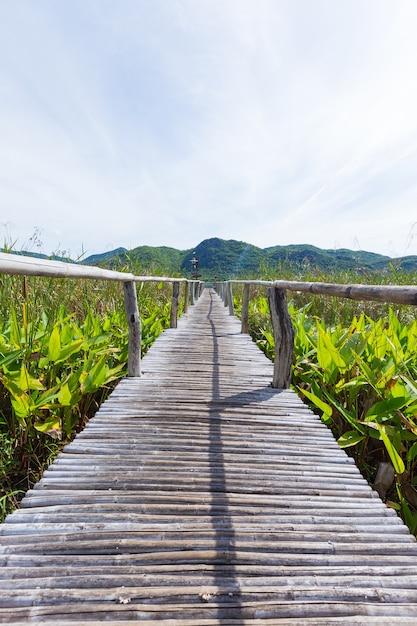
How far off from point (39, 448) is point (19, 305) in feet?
6.59

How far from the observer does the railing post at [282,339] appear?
2775 mm

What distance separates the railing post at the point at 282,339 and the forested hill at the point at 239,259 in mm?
3663

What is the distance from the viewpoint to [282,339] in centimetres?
279

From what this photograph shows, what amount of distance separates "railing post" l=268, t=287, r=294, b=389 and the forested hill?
366cm

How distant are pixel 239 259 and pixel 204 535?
82.9m

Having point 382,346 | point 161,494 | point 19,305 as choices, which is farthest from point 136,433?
point 19,305

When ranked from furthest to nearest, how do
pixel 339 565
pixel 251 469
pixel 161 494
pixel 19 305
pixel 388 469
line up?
pixel 19 305 → pixel 388 469 → pixel 251 469 → pixel 161 494 → pixel 339 565

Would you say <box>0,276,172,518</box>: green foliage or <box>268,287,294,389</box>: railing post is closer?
<box>0,276,172,518</box>: green foliage

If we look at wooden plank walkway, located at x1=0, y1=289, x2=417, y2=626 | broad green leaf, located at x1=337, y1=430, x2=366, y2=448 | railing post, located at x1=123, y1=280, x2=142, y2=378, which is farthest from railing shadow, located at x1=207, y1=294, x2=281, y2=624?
railing post, located at x1=123, y1=280, x2=142, y2=378

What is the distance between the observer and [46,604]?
3.12 ft

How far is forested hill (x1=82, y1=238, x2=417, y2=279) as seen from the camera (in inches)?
281

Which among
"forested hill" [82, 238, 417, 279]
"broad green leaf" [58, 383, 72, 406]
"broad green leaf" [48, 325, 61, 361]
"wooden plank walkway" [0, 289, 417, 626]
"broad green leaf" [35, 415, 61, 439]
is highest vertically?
"forested hill" [82, 238, 417, 279]

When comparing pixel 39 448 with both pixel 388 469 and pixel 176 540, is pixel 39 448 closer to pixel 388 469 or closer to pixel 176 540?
pixel 176 540

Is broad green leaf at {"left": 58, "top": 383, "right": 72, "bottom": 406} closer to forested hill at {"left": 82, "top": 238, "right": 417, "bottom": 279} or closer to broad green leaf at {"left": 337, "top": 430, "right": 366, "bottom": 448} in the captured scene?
broad green leaf at {"left": 337, "top": 430, "right": 366, "bottom": 448}
